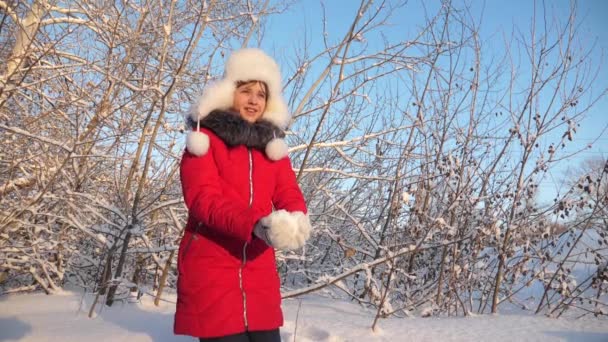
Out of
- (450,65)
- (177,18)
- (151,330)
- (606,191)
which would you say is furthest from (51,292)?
(606,191)

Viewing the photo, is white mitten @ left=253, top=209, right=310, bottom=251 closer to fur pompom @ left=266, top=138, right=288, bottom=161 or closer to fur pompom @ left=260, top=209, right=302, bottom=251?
fur pompom @ left=260, top=209, right=302, bottom=251

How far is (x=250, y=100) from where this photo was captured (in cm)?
187

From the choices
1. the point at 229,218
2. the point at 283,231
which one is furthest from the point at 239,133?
the point at 283,231

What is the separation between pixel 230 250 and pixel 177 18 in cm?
291

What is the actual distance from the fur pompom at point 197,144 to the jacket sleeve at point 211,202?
2 cm

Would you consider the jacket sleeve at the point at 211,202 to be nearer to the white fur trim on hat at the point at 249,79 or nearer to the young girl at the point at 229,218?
the young girl at the point at 229,218

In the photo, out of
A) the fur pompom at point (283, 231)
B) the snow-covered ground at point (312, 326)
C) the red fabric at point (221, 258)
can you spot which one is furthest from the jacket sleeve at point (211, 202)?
the snow-covered ground at point (312, 326)

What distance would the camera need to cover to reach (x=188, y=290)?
151cm

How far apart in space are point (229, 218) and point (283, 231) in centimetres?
22

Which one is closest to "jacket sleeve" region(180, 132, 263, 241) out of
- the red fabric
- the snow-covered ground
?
the red fabric

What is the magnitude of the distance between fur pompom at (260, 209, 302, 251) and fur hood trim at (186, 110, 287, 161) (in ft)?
1.64

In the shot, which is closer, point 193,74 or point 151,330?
point 151,330

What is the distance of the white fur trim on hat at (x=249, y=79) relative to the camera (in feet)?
5.79

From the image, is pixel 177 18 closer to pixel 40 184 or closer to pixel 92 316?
pixel 40 184
